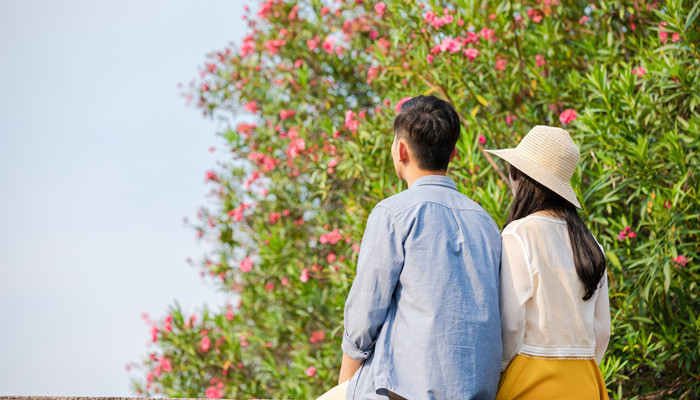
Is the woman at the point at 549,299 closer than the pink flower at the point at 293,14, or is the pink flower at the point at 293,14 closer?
the woman at the point at 549,299

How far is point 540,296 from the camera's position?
154 centimetres

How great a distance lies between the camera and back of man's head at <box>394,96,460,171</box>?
1.59 metres

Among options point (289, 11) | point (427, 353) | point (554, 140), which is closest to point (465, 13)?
point (289, 11)

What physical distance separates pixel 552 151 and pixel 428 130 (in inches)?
15.7

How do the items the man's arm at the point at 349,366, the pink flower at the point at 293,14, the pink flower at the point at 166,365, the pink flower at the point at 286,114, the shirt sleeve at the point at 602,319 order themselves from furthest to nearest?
the pink flower at the point at 293,14 < the pink flower at the point at 286,114 < the pink flower at the point at 166,365 < the shirt sleeve at the point at 602,319 < the man's arm at the point at 349,366

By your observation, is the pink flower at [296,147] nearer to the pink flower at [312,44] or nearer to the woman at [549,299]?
the pink flower at [312,44]

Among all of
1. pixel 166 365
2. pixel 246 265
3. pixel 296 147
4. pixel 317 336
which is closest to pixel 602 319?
pixel 317 336

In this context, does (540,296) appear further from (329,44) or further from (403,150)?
(329,44)

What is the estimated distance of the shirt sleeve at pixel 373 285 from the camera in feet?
4.86

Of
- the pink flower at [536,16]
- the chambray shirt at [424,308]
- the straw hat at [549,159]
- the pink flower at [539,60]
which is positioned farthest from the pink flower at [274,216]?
the chambray shirt at [424,308]

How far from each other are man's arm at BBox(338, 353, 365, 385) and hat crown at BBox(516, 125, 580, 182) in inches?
29.1

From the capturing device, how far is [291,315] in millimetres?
4285

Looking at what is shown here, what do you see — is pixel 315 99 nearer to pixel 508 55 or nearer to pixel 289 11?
pixel 289 11

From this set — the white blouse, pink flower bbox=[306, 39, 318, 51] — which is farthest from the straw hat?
pink flower bbox=[306, 39, 318, 51]
